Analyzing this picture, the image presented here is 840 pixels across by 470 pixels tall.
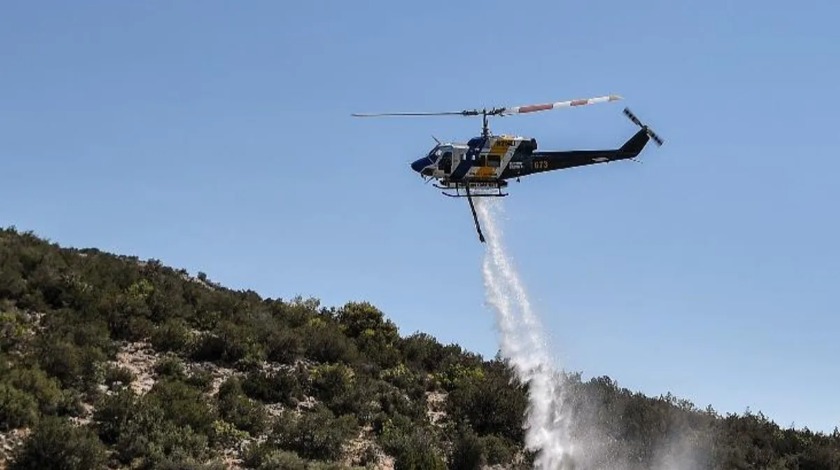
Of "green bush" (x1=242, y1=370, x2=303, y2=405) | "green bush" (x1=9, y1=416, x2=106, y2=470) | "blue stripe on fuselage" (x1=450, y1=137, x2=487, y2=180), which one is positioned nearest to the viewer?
"green bush" (x1=9, y1=416, x2=106, y2=470)

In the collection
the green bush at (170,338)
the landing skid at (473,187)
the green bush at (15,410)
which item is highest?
the landing skid at (473,187)

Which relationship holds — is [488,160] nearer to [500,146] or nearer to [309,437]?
[500,146]

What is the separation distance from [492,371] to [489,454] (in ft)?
27.0

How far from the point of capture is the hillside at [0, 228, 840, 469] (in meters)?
19.5

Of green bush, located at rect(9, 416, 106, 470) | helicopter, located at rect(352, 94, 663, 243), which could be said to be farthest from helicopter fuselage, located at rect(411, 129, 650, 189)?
green bush, located at rect(9, 416, 106, 470)

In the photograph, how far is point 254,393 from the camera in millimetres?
24219

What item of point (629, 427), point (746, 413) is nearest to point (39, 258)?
point (629, 427)

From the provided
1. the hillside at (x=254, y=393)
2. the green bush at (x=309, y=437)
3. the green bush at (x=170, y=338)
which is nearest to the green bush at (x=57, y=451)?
the hillside at (x=254, y=393)

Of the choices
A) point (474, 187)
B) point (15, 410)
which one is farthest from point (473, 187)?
point (15, 410)

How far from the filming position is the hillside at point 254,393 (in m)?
19.5

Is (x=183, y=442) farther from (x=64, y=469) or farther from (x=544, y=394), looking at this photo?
(x=544, y=394)

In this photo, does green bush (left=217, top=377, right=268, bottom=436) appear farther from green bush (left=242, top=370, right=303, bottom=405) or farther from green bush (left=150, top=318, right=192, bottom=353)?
green bush (left=150, top=318, right=192, bottom=353)

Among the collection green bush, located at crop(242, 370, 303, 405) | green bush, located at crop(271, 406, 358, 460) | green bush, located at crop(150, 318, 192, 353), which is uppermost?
green bush, located at crop(150, 318, 192, 353)

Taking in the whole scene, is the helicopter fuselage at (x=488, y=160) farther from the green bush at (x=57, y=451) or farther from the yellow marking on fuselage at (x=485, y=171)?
the green bush at (x=57, y=451)
